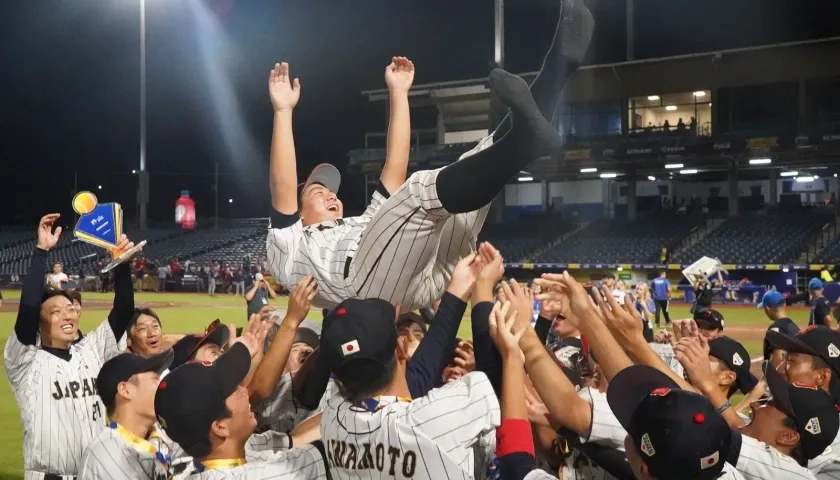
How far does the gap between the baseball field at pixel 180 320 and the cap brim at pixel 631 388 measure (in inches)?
218

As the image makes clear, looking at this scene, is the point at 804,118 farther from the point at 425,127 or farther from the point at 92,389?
the point at 92,389

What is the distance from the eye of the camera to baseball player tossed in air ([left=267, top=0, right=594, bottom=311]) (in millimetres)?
2447

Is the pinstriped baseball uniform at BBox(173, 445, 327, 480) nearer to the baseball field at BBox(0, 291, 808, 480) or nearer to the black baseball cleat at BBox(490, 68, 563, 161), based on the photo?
the black baseball cleat at BBox(490, 68, 563, 161)

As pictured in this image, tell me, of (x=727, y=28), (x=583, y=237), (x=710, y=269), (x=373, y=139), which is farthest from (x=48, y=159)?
(x=710, y=269)

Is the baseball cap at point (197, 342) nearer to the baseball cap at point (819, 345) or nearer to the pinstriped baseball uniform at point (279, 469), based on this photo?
the pinstriped baseball uniform at point (279, 469)

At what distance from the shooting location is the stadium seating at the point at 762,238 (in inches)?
1069

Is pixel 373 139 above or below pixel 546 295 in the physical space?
above

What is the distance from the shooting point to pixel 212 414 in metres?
2.46

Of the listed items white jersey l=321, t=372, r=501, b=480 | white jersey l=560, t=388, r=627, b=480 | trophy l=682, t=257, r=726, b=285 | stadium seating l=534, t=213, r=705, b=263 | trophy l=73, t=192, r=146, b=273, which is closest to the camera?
white jersey l=321, t=372, r=501, b=480

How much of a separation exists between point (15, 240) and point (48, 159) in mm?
8963

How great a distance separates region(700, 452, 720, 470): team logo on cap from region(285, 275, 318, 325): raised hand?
5.25 ft

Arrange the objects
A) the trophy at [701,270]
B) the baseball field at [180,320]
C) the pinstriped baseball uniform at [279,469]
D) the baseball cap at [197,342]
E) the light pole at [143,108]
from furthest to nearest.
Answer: the light pole at [143,108] → the trophy at [701,270] → the baseball field at [180,320] → the baseball cap at [197,342] → the pinstriped baseball uniform at [279,469]

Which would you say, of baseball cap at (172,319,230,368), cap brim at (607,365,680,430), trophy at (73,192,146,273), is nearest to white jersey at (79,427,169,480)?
baseball cap at (172,319,230,368)

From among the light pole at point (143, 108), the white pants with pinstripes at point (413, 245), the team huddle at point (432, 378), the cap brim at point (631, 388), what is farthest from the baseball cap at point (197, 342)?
the light pole at point (143, 108)
